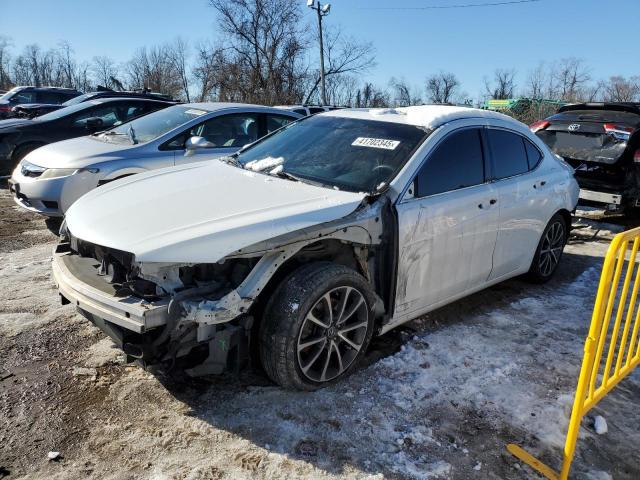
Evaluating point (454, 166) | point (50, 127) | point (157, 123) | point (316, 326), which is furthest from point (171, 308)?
point (50, 127)

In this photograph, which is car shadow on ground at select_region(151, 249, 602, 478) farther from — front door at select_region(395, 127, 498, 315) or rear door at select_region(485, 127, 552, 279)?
rear door at select_region(485, 127, 552, 279)

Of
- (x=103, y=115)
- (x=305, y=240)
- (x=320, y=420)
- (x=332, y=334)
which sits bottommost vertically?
(x=320, y=420)

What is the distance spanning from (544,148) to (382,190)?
2.46 m

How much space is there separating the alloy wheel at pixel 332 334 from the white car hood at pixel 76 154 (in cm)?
390

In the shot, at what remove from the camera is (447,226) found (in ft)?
11.7

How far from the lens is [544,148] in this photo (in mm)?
4875

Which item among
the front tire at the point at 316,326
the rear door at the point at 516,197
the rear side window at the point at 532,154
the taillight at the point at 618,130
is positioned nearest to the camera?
the front tire at the point at 316,326

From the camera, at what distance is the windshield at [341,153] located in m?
3.46

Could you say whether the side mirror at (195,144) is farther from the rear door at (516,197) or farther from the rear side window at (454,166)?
the rear door at (516,197)

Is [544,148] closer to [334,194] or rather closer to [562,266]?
[562,266]

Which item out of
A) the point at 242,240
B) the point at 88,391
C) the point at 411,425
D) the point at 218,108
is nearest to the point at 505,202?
the point at 411,425

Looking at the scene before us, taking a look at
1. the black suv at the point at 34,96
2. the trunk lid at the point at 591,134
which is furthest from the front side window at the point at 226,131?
the black suv at the point at 34,96

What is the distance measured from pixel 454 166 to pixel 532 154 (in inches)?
52.8

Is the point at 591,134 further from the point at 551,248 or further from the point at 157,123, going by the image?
the point at 157,123
